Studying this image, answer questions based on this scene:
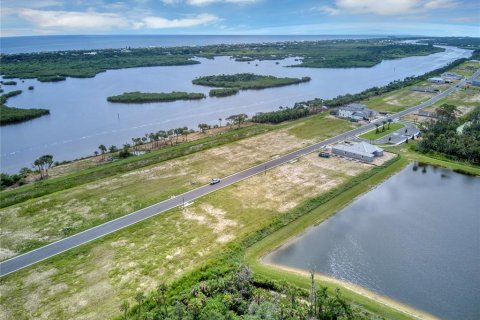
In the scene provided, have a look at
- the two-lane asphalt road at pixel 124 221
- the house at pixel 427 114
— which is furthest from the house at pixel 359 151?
the house at pixel 427 114

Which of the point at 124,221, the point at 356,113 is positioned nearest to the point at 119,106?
the point at 124,221

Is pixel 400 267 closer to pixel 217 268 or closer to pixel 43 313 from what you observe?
pixel 217 268

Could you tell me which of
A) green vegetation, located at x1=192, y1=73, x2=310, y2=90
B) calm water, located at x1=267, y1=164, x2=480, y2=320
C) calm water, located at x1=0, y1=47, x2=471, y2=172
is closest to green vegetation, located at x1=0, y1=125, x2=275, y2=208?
calm water, located at x1=0, y1=47, x2=471, y2=172

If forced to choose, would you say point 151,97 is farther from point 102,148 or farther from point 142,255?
point 142,255

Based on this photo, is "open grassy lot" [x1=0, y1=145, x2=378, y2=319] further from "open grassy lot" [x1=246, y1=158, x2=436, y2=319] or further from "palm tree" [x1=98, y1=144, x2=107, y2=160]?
"palm tree" [x1=98, y1=144, x2=107, y2=160]

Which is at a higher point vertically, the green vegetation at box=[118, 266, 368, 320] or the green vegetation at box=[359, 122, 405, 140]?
the green vegetation at box=[359, 122, 405, 140]

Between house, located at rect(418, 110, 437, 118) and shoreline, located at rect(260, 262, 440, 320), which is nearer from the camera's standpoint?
shoreline, located at rect(260, 262, 440, 320)
